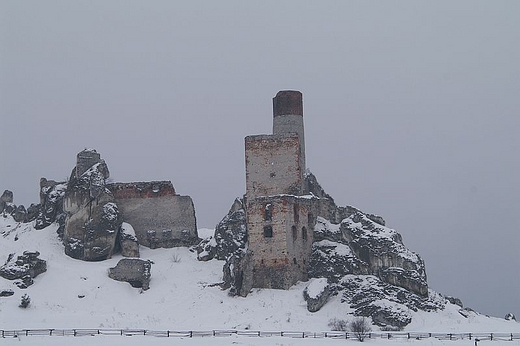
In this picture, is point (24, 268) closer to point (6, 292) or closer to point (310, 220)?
point (6, 292)

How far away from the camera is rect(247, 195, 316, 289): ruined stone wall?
2260 inches

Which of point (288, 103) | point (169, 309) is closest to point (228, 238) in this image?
point (169, 309)

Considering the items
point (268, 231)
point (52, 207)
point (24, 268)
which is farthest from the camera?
point (52, 207)

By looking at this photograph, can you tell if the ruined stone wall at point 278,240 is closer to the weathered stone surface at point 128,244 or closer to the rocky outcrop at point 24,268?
the weathered stone surface at point 128,244

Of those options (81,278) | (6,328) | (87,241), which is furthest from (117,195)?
(6,328)

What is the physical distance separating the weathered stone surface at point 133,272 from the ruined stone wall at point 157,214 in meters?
5.18

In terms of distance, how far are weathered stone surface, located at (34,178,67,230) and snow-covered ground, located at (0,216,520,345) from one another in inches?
134

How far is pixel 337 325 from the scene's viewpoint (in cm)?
5241

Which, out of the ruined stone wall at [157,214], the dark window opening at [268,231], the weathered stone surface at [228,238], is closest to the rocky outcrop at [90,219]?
the ruined stone wall at [157,214]

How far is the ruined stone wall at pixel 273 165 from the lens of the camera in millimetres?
61406

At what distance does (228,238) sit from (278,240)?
595cm

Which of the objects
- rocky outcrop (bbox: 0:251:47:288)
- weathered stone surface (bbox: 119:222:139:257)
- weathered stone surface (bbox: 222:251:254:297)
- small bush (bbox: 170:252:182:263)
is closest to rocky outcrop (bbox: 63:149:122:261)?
weathered stone surface (bbox: 119:222:139:257)

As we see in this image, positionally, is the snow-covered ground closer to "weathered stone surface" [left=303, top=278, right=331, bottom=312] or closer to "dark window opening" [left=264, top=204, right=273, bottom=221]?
"weathered stone surface" [left=303, top=278, right=331, bottom=312]

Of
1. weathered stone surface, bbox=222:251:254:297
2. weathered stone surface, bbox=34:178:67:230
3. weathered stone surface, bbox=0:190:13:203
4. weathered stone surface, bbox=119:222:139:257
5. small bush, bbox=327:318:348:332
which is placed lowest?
small bush, bbox=327:318:348:332
